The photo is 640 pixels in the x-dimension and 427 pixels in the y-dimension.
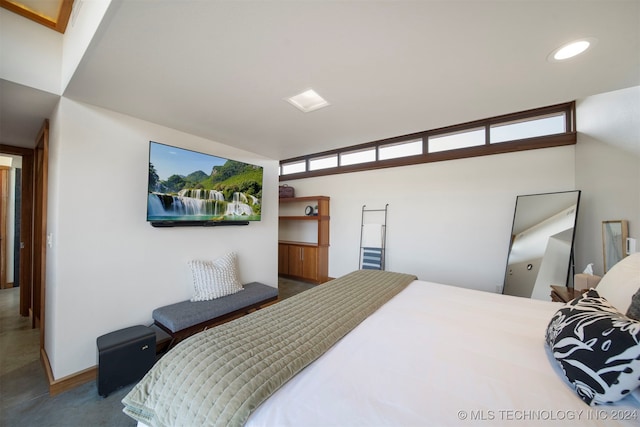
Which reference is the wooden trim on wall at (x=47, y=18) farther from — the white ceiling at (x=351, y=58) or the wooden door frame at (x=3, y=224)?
the wooden door frame at (x=3, y=224)

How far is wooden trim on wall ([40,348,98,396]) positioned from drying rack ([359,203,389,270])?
139 inches

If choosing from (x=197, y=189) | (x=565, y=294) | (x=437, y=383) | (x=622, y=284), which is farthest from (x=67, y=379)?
(x=565, y=294)

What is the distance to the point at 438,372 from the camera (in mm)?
949

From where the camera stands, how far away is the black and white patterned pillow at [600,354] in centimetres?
74

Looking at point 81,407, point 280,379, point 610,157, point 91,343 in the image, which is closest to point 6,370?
point 91,343

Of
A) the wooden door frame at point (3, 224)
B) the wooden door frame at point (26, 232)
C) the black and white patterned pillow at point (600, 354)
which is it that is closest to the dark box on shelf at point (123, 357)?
the wooden door frame at point (26, 232)

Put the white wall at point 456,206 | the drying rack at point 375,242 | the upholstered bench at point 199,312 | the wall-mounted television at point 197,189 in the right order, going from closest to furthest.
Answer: the upholstered bench at point 199,312
the wall-mounted television at point 197,189
the white wall at point 456,206
the drying rack at point 375,242

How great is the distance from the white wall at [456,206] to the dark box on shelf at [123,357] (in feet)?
10.8

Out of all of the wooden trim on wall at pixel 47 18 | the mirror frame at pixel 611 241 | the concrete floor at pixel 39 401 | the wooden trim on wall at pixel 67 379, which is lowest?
the concrete floor at pixel 39 401

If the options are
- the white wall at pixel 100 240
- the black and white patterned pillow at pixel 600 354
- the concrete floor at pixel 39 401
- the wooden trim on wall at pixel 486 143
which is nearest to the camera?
the black and white patterned pillow at pixel 600 354

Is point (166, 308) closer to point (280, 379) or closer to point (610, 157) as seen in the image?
point (280, 379)

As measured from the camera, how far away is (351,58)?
1350 millimetres

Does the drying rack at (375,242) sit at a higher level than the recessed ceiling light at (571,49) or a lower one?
lower

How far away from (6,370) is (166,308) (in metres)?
1.26
